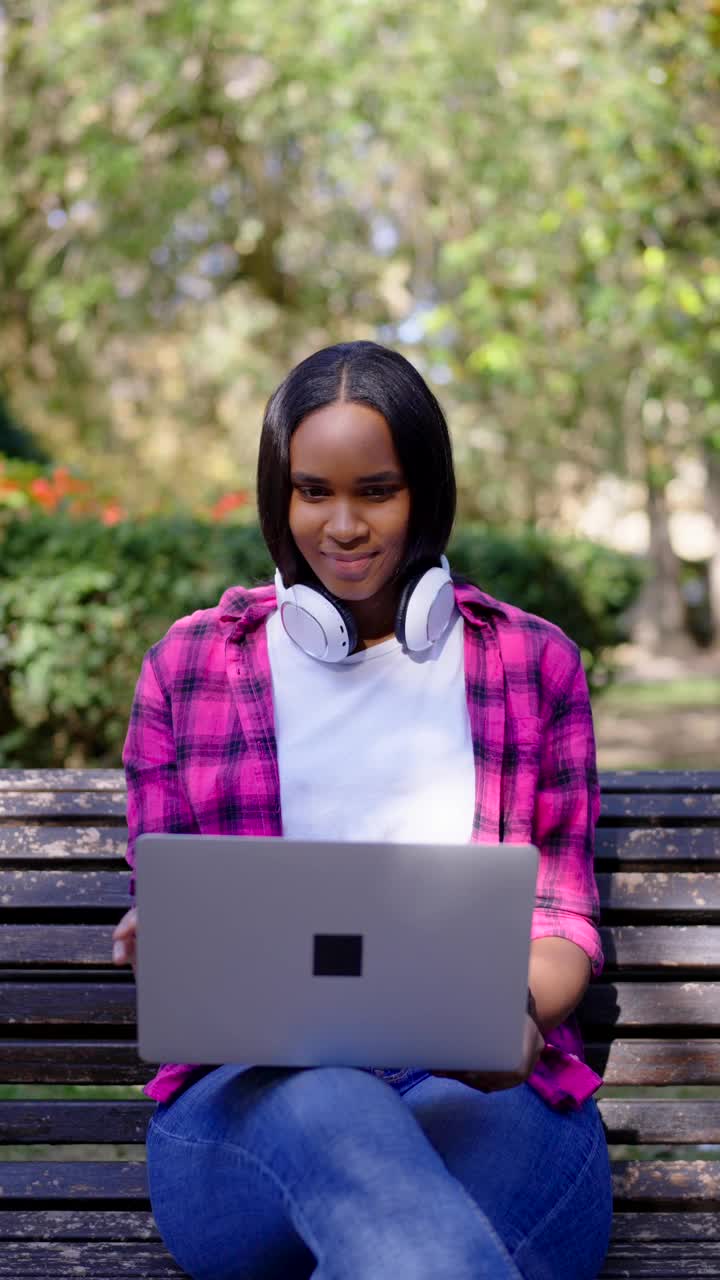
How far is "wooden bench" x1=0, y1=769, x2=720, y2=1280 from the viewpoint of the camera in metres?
2.54

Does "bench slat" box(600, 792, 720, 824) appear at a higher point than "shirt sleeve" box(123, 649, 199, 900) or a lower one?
lower

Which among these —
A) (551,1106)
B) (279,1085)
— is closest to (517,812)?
(551,1106)

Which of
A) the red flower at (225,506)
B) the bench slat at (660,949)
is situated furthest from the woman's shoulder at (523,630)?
the red flower at (225,506)

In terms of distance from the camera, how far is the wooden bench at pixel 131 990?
2537 millimetres

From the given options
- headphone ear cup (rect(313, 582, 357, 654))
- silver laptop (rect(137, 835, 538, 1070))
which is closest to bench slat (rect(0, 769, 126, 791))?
headphone ear cup (rect(313, 582, 357, 654))

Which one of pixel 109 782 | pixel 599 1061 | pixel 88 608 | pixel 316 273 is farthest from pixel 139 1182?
pixel 316 273

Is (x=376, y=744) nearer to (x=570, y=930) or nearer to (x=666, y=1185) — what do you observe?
(x=570, y=930)

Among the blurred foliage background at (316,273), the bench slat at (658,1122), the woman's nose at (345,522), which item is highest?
the blurred foliage background at (316,273)

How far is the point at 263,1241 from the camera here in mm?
1988

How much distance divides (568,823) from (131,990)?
87cm

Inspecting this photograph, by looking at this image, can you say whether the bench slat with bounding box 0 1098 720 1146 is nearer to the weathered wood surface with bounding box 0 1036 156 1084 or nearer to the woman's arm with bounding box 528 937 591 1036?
the weathered wood surface with bounding box 0 1036 156 1084

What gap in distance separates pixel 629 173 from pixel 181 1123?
5696 mm

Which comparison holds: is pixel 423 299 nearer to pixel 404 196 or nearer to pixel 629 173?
pixel 404 196

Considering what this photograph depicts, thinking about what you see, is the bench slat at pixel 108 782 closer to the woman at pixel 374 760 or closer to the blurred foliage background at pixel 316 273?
the woman at pixel 374 760
